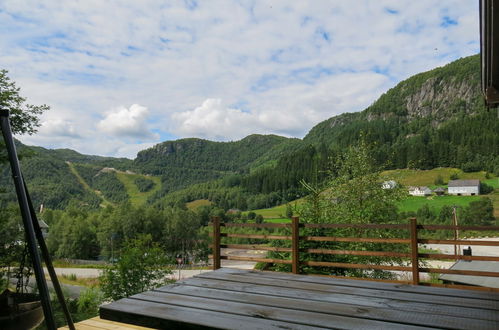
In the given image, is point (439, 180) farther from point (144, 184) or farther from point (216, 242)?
point (144, 184)

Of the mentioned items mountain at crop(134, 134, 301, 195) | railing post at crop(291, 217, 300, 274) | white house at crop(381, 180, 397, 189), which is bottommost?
railing post at crop(291, 217, 300, 274)

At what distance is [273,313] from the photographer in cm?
125

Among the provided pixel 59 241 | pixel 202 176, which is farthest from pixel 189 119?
pixel 59 241

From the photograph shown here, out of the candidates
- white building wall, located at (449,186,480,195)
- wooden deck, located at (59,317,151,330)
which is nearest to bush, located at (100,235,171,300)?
wooden deck, located at (59,317,151,330)

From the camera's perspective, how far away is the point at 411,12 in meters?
8.75

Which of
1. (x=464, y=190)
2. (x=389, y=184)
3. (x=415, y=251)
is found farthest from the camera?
(x=464, y=190)

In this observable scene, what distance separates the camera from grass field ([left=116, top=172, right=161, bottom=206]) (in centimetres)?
9931

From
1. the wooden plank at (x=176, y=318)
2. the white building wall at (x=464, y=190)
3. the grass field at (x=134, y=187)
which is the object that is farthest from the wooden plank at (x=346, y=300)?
the grass field at (x=134, y=187)

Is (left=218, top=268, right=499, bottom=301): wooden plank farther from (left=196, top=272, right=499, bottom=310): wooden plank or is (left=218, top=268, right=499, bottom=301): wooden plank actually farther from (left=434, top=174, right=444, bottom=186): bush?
(left=434, top=174, right=444, bottom=186): bush

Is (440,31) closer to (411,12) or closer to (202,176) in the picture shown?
(411,12)

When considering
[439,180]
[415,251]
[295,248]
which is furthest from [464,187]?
[295,248]

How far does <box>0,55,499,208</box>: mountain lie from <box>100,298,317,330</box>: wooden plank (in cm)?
552

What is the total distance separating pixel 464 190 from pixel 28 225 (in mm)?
43732

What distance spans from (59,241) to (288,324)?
42.1 meters
